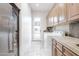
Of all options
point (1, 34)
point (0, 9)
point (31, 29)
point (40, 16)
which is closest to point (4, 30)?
point (1, 34)

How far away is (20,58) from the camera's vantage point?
0.77 meters

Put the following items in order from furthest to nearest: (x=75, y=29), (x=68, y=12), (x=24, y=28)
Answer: (x=24, y=28)
(x=75, y=29)
(x=68, y=12)

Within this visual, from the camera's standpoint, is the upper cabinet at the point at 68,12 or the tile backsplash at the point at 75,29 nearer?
the upper cabinet at the point at 68,12

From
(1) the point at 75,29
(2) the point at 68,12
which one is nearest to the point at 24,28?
(1) the point at 75,29

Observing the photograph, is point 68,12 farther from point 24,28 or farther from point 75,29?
point 24,28

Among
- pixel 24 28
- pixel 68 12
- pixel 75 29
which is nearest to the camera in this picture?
pixel 68 12

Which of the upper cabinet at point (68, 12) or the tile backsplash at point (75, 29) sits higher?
the upper cabinet at point (68, 12)

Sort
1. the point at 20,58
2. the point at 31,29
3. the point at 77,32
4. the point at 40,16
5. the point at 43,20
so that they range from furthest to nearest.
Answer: the point at 43,20 < the point at 40,16 < the point at 31,29 < the point at 77,32 < the point at 20,58

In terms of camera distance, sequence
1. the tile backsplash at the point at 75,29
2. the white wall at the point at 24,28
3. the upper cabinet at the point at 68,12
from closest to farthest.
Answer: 1. the upper cabinet at the point at 68,12
2. the tile backsplash at the point at 75,29
3. the white wall at the point at 24,28

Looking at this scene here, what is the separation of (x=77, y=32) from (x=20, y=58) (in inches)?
65.2

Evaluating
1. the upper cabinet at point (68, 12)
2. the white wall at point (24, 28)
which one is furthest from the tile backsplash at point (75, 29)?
the white wall at point (24, 28)

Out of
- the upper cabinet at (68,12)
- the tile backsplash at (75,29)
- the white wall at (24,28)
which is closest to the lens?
the upper cabinet at (68,12)

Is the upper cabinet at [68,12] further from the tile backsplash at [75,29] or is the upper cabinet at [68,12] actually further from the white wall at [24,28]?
the white wall at [24,28]

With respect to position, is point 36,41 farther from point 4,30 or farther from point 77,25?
point 4,30
